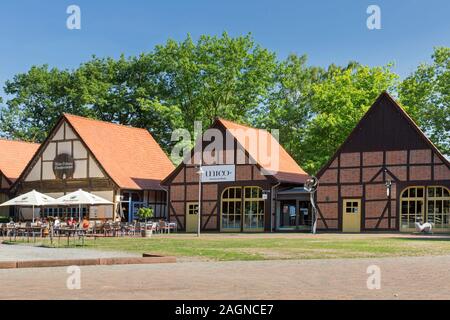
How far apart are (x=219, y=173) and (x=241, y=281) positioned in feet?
102

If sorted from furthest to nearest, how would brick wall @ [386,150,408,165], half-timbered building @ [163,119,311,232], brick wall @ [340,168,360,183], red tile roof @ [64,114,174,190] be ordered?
red tile roof @ [64,114,174,190] → half-timbered building @ [163,119,311,232] → brick wall @ [340,168,360,183] → brick wall @ [386,150,408,165]

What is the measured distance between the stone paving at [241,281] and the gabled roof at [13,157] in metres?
38.8

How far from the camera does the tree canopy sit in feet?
172

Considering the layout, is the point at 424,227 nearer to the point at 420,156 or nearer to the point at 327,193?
the point at 420,156

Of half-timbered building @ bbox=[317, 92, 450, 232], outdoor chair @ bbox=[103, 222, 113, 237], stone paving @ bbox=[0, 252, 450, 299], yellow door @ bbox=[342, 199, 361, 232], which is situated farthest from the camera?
yellow door @ bbox=[342, 199, 361, 232]

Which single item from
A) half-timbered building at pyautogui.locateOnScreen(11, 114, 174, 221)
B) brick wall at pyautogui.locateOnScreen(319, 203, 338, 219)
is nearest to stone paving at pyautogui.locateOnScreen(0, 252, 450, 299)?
brick wall at pyautogui.locateOnScreen(319, 203, 338, 219)

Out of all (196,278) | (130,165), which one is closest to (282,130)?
(130,165)

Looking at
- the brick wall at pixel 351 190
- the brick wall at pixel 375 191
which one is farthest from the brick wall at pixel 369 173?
the brick wall at pixel 351 190

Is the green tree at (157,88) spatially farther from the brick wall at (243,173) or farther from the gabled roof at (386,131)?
the gabled roof at (386,131)

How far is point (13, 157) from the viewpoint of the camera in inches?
2140

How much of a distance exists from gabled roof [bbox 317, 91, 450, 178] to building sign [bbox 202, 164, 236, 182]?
21.8 ft

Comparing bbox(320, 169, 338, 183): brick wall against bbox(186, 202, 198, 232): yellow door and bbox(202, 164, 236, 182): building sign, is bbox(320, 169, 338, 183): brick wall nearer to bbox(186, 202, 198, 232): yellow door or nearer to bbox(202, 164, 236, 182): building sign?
bbox(202, 164, 236, 182): building sign

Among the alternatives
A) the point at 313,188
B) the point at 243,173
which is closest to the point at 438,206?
the point at 313,188
